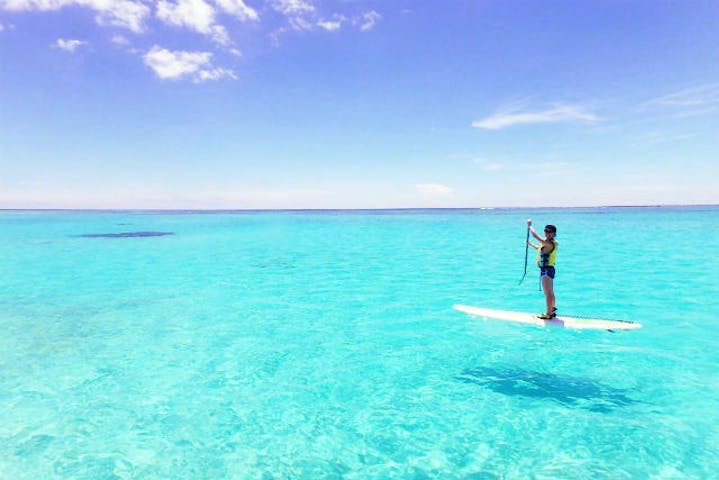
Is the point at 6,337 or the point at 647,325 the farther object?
the point at 647,325

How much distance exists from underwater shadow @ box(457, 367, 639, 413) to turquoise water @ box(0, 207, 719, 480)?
2.2 inches

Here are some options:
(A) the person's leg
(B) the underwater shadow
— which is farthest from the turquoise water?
(A) the person's leg

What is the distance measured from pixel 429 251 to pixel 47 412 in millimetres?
35766

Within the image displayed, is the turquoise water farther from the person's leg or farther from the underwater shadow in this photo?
the person's leg

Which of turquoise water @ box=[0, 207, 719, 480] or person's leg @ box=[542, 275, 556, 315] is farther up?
person's leg @ box=[542, 275, 556, 315]

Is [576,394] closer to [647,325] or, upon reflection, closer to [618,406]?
[618,406]

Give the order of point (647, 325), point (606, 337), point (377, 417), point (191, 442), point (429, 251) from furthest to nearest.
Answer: point (429, 251) → point (647, 325) → point (606, 337) → point (377, 417) → point (191, 442)

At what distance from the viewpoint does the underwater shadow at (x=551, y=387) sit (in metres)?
9.74

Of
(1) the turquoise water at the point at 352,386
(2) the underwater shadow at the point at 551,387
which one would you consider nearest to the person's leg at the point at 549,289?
A: (1) the turquoise water at the point at 352,386

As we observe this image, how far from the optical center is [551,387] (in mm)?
10484

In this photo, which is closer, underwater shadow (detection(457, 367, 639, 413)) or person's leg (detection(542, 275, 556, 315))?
underwater shadow (detection(457, 367, 639, 413))

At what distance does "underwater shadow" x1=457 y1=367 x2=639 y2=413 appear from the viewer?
9.74 metres

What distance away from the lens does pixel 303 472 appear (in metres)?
7.48

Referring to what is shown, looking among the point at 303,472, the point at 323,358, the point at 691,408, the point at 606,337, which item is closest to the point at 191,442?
the point at 303,472
